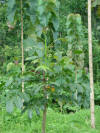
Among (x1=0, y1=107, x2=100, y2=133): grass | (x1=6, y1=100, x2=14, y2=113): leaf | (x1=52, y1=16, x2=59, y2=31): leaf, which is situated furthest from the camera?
(x1=0, y1=107, x2=100, y2=133): grass

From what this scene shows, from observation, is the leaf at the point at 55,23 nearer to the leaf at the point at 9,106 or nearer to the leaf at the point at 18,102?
the leaf at the point at 18,102

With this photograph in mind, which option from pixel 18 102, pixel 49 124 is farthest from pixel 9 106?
pixel 49 124

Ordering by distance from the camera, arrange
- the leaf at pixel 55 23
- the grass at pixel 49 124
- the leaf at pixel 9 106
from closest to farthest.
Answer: the leaf at pixel 9 106, the leaf at pixel 55 23, the grass at pixel 49 124

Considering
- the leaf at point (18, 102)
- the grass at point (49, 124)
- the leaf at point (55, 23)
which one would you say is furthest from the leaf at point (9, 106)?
the grass at point (49, 124)

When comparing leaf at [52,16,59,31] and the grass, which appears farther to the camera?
the grass

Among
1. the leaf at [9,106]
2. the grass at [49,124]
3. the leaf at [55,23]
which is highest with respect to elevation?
the leaf at [55,23]

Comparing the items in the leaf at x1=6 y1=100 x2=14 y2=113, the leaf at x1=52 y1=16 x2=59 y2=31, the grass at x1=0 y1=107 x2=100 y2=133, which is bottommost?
the grass at x1=0 y1=107 x2=100 y2=133

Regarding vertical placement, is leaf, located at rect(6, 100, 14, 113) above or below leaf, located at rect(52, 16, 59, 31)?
below

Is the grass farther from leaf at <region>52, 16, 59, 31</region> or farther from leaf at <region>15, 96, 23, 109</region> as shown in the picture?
leaf at <region>52, 16, 59, 31</region>

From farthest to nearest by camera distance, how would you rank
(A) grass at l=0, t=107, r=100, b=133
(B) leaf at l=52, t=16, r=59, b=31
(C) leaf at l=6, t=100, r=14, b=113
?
(A) grass at l=0, t=107, r=100, b=133 → (B) leaf at l=52, t=16, r=59, b=31 → (C) leaf at l=6, t=100, r=14, b=113

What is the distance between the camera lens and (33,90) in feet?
12.0

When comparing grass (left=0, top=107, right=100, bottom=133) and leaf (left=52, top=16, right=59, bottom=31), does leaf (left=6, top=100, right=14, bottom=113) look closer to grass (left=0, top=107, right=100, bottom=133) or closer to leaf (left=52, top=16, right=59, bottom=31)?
leaf (left=52, top=16, right=59, bottom=31)

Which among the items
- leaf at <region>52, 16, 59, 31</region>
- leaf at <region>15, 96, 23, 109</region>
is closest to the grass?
leaf at <region>15, 96, 23, 109</region>

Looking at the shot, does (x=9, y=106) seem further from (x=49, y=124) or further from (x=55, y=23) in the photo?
(x=49, y=124)
